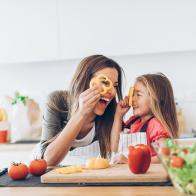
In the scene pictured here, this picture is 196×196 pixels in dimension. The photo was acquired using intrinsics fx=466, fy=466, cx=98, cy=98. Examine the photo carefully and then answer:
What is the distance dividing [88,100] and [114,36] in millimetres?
1163

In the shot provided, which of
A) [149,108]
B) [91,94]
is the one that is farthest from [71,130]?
[149,108]

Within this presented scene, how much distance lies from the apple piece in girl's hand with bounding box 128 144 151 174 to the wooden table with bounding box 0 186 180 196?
4.7 inches

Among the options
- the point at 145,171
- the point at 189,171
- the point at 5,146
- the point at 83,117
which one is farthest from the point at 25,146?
the point at 189,171

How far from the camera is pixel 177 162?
1.14 m

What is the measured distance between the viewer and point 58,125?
7.41ft

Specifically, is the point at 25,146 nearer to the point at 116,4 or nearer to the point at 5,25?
the point at 5,25

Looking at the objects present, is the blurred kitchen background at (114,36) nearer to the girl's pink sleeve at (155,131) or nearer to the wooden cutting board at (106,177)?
the girl's pink sleeve at (155,131)

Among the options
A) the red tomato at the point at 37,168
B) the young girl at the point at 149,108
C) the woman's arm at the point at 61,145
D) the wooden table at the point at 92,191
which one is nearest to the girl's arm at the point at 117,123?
the young girl at the point at 149,108

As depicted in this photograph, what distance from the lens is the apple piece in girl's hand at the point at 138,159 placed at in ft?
5.07

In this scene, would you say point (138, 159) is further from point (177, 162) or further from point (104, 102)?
point (104, 102)

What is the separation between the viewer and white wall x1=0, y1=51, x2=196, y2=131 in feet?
11.1

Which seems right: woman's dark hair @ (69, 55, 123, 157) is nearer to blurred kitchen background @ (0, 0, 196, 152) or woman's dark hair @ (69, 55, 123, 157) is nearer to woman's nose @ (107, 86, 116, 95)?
woman's nose @ (107, 86, 116, 95)

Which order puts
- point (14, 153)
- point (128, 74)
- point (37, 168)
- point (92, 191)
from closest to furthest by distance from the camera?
point (92, 191)
point (37, 168)
point (14, 153)
point (128, 74)

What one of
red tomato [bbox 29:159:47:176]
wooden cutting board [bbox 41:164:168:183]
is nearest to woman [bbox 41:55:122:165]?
red tomato [bbox 29:159:47:176]
